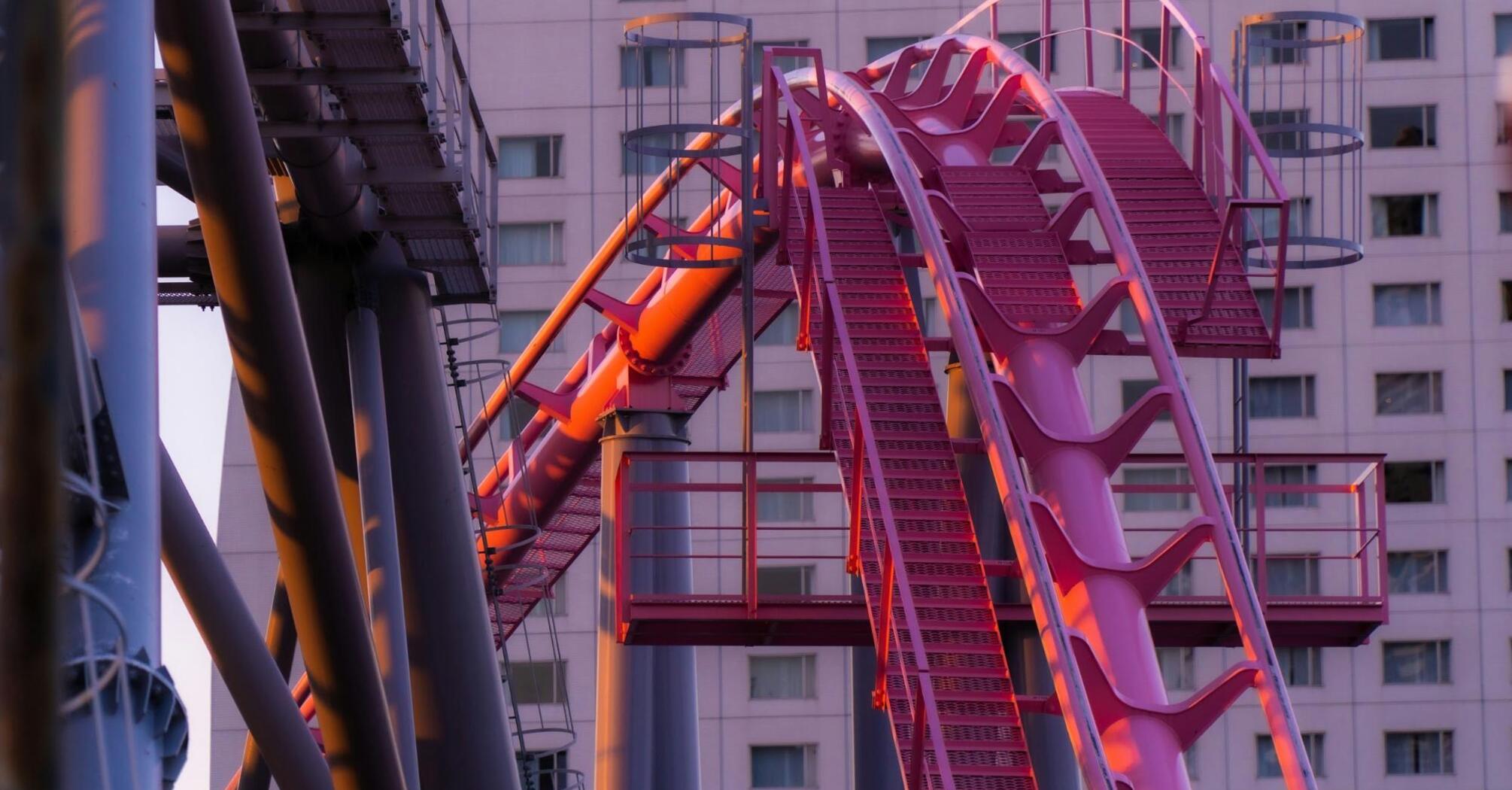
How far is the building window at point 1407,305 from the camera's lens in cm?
4469

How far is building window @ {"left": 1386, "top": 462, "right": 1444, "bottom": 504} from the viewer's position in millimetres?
43562

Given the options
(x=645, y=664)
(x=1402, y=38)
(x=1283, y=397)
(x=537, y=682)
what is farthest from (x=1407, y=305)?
(x=645, y=664)

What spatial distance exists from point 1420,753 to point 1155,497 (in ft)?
25.3

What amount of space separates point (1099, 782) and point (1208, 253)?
18.1 feet

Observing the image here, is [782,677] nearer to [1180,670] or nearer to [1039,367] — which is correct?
[1180,670]

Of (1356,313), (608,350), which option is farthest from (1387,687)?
(608,350)

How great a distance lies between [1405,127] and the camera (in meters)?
45.1

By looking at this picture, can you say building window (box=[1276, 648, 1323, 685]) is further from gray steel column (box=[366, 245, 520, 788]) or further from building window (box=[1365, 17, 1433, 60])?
gray steel column (box=[366, 245, 520, 788])

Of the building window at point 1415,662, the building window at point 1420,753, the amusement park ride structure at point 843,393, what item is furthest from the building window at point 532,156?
the amusement park ride structure at point 843,393

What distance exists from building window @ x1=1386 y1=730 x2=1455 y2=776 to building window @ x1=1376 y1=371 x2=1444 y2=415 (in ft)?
22.6

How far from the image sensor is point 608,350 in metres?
23.3

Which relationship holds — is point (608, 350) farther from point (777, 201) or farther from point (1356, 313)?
point (1356, 313)

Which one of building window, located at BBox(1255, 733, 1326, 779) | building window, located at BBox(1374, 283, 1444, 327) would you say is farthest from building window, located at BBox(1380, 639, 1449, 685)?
building window, located at BBox(1374, 283, 1444, 327)

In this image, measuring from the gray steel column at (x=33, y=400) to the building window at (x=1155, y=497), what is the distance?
41.4 meters
